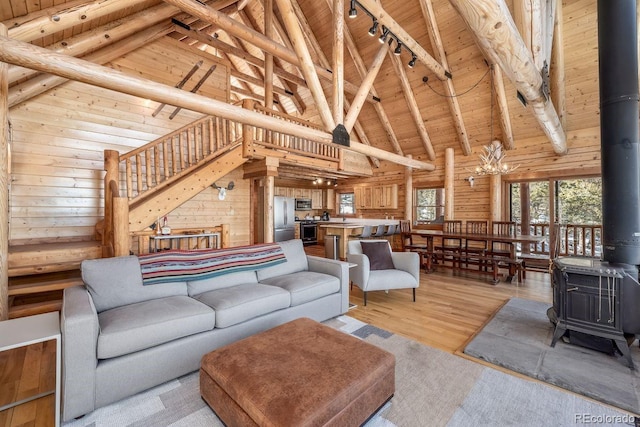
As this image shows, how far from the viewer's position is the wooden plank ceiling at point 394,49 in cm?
262

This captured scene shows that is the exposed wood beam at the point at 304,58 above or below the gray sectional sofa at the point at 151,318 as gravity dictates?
above

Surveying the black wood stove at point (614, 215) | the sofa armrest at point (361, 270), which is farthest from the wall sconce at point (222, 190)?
the black wood stove at point (614, 215)

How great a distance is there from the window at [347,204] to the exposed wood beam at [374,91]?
2523 mm

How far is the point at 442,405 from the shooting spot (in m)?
1.75

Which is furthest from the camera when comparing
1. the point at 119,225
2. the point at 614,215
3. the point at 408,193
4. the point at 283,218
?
the point at 408,193

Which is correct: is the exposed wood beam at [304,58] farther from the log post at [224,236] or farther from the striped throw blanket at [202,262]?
the log post at [224,236]

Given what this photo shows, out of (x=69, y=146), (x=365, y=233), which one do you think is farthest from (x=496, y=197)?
(x=69, y=146)

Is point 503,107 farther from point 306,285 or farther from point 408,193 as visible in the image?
point 306,285

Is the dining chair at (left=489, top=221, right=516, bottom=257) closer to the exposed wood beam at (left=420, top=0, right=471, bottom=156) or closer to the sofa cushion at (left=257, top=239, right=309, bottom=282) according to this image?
the exposed wood beam at (left=420, top=0, right=471, bottom=156)

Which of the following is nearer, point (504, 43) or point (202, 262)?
point (504, 43)

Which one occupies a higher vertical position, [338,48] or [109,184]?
[338,48]

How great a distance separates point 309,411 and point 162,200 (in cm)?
386

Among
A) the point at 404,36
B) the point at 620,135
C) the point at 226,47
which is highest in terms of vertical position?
the point at 226,47

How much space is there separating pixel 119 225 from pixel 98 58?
10.1 ft
